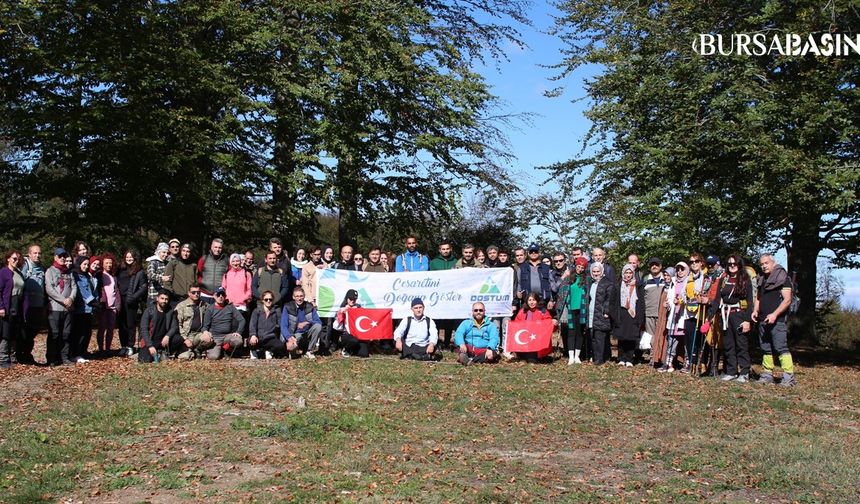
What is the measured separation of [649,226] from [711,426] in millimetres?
8212

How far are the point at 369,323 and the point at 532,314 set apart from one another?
287 cm

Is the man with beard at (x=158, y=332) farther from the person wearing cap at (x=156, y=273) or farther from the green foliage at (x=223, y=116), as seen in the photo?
the green foliage at (x=223, y=116)

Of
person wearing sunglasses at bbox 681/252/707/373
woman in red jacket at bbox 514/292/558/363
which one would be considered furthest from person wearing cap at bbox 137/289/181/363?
person wearing sunglasses at bbox 681/252/707/373

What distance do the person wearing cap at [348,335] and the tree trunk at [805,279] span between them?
10097 millimetres

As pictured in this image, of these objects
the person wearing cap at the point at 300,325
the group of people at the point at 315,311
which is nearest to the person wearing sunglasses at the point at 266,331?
the group of people at the point at 315,311

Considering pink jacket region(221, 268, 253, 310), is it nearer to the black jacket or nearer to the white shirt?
the white shirt

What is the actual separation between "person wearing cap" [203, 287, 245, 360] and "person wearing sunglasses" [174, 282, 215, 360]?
0.27 feet

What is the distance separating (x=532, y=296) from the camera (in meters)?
14.5

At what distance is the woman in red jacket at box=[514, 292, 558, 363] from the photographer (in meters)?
14.3

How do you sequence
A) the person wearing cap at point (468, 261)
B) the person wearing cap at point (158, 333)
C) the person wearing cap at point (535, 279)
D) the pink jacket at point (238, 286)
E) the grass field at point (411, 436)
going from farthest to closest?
1. the person wearing cap at point (468, 261)
2. the person wearing cap at point (535, 279)
3. the pink jacket at point (238, 286)
4. the person wearing cap at point (158, 333)
5. the grass field at point (411, 436)

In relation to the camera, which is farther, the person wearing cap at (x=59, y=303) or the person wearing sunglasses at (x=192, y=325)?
the person wearing sunglasses at (x=192, y=325)

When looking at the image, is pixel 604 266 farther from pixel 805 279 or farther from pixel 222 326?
pixel 805 279

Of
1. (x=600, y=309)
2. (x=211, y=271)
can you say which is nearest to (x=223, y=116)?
(x=211, y=271)

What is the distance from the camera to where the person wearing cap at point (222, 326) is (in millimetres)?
13469
